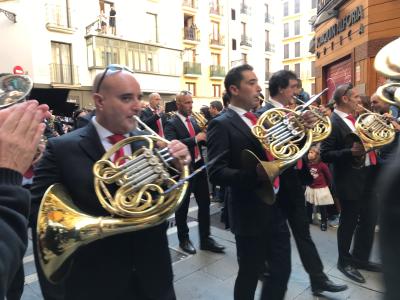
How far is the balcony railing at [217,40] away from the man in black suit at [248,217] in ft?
103

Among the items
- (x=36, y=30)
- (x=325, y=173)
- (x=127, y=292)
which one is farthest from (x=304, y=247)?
(x=36, y=30)

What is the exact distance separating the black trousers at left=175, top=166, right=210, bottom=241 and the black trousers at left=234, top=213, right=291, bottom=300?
1.91 meters

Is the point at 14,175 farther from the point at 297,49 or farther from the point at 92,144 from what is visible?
the point at 297,49

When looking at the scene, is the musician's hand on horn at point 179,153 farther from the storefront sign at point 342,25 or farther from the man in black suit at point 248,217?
the storefront sign at point 342,25

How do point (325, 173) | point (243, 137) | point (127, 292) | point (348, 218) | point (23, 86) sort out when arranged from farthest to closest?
point (325, 173)
point (348, 218)
point (243, 137)
point (127, 292)
point (23, 86)

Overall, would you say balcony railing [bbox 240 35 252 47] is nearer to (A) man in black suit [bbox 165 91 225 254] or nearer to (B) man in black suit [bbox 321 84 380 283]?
(A) man in black suit [bbox 165 91 225 254]

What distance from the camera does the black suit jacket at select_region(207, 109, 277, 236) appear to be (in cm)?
261

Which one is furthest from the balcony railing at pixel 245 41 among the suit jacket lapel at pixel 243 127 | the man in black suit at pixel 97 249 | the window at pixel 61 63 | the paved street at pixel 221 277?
the man in black suit at pixel 97 249

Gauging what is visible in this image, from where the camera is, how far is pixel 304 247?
337 cm

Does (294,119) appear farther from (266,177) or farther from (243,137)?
(266,177)

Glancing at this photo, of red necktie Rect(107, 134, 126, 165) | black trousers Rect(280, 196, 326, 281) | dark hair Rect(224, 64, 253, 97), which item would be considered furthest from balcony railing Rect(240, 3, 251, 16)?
red necktie Rect(107, 134, 126, 165)

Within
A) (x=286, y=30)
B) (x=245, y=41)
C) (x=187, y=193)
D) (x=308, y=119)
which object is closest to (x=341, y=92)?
(x=308, y=119)

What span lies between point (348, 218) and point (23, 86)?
Answer: 3.29m

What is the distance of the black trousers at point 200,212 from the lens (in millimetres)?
4590
